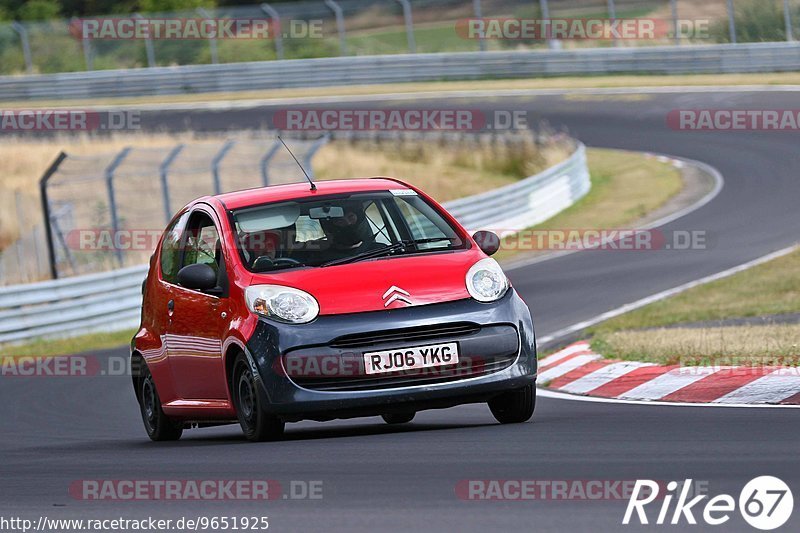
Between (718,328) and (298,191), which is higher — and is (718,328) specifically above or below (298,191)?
below

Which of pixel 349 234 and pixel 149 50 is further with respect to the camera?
pixel 149 50

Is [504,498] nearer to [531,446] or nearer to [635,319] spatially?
[531,446]

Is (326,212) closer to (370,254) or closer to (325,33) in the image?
(370,254)

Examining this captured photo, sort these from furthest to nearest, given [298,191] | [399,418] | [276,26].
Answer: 1. [276,26]
2. [399,418]
3. [298,191]

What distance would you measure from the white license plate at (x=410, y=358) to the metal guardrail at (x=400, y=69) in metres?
29.8

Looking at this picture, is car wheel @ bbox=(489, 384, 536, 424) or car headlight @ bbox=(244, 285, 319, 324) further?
car wheel @ bbox=(489, 384, 536, 424)

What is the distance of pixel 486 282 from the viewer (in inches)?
324

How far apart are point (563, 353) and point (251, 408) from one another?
16.0 feet

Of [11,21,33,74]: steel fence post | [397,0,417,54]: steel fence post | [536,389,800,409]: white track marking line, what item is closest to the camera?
[536,389,800,409]: white track marking line

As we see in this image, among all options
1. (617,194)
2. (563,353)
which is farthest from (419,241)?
(617,194)


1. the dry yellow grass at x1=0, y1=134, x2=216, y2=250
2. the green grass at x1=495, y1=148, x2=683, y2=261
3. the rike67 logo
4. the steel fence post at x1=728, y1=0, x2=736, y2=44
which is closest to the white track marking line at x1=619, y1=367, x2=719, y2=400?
the rike67 logo

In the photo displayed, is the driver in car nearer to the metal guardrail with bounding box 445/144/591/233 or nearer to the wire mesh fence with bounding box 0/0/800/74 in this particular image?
the metal guardrail with bounding box 445/144/591/233

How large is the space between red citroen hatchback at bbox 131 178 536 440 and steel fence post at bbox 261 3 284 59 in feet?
114

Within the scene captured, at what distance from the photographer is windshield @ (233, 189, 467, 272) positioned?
28.1 feet
